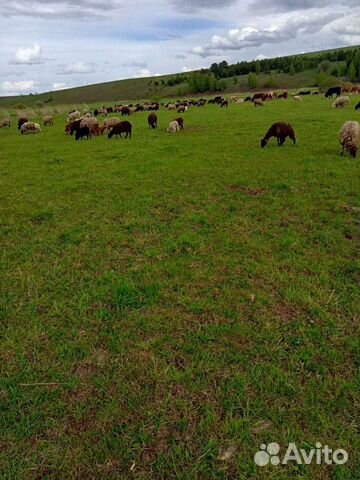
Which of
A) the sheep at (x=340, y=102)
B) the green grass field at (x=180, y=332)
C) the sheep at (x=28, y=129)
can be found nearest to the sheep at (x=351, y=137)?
the green grass field at (x=180, y=332)

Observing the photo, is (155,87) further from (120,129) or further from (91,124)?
(120,129)

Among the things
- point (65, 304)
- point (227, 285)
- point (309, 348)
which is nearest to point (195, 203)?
point (227, 285)

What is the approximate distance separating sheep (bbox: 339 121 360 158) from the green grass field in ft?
14.0

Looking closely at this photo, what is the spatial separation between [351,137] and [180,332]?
12239 mm

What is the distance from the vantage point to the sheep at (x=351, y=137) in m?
12.7

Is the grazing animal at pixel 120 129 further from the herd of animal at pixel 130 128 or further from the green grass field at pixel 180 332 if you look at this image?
the green grass field at pixel 180 332

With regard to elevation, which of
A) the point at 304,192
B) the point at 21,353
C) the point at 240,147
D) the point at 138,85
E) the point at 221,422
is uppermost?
the point at 138,85

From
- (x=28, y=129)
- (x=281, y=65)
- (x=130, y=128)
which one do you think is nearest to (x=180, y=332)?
(x=130, y=128)

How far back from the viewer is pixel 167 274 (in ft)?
18.7

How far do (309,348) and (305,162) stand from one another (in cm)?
988

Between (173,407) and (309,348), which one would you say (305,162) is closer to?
(309,348)

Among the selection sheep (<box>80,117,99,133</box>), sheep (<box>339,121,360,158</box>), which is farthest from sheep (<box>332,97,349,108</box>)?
sheep (<box>80,117,99,133</box>)

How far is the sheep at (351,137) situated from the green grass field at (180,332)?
4.26 m

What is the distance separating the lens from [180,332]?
4371 millimetres
